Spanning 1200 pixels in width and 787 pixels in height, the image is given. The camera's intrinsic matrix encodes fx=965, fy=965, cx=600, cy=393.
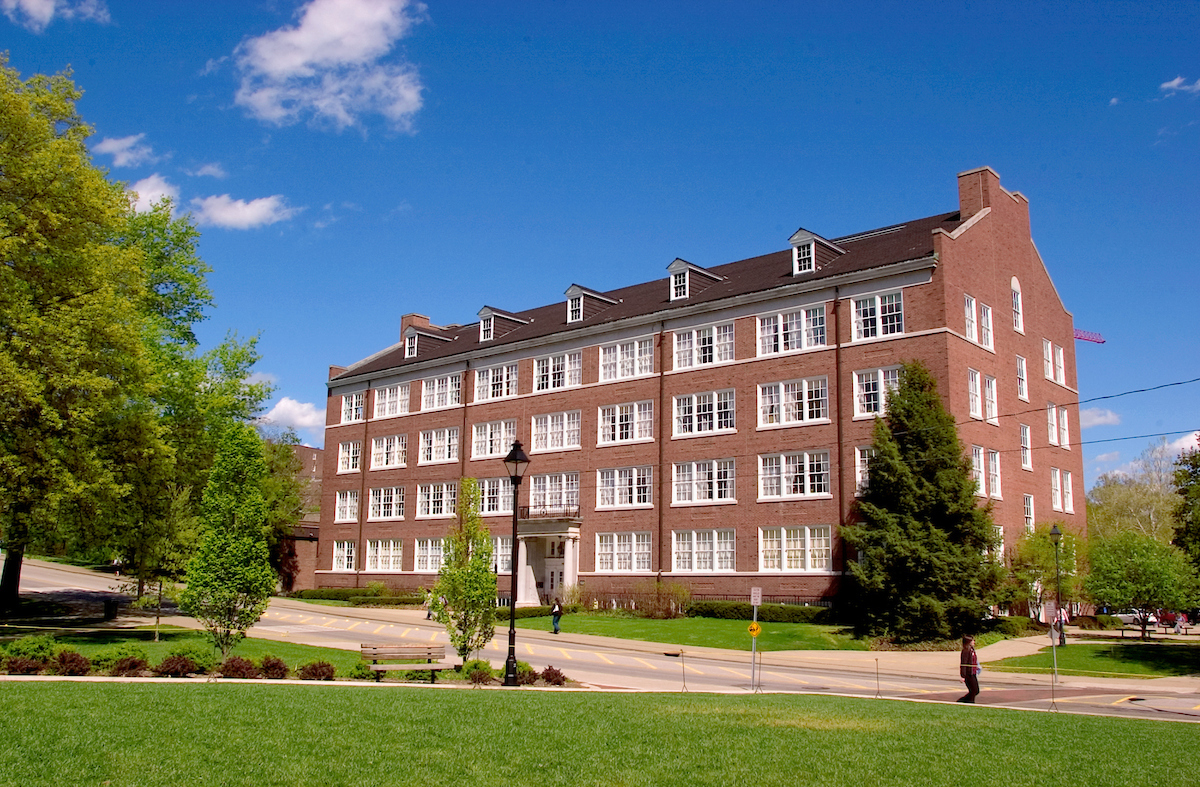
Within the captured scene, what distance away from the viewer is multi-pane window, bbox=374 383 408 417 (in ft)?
199

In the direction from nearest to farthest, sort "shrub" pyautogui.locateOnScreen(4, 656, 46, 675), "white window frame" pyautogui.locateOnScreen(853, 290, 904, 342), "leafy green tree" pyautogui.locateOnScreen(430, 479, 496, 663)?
"shrub" pyautogui.locateOnScreen(4, 656, 46, 675) < "leafy green tree" pyautogui.locateOnScreen(430, 479, 496, 663) < "white window frame" pyautogui.locateOnScreen(853, 290, 904, 342)

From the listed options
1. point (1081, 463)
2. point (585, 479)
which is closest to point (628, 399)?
point (585, 479)

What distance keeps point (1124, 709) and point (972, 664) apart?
3088mm

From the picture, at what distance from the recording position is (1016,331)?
44375mm

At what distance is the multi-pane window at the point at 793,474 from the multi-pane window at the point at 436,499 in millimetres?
20011

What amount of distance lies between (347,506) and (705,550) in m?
28.3

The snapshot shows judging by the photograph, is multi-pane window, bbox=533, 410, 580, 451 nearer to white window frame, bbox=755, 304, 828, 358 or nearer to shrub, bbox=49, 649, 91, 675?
white window frame, bbox=755, 304, 828, 358

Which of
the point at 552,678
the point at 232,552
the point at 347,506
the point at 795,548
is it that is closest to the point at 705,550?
the point at 795,548

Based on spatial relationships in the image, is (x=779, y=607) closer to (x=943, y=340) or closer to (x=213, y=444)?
(x=943, y=340)

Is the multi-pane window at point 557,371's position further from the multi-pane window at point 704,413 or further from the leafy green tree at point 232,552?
the leafy green tree at point 232,552

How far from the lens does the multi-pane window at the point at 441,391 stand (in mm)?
57469

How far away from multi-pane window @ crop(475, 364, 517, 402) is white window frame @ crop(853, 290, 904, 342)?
69.9 ft

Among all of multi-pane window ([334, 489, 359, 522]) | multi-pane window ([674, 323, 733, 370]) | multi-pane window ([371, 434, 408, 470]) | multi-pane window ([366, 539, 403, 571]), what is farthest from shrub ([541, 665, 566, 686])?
multi-pane window ([334, 489, 359, 522])

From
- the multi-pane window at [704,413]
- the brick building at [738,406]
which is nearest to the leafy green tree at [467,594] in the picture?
the brick building at [738,406]
